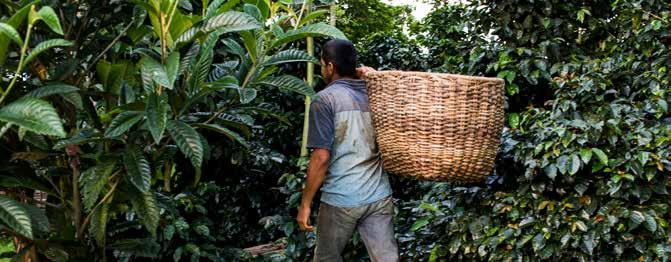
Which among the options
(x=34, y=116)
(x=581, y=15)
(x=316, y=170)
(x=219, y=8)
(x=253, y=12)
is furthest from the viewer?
(x=581, y=15)

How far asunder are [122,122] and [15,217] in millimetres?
423

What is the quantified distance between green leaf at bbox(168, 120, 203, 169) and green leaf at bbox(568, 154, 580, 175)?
1.83 meters

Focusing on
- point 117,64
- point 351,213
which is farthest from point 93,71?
point 351,213

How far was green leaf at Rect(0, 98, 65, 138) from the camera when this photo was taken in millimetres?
1547

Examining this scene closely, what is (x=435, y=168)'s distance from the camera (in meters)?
2.52

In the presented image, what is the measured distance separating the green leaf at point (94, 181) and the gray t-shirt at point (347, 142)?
0.96 m

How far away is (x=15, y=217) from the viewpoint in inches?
65.9

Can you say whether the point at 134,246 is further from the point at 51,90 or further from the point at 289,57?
the point at 289,57

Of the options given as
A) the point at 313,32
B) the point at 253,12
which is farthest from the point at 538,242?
the point at 253,12

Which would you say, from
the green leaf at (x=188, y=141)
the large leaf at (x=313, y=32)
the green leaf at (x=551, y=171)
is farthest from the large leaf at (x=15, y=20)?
the green leaf at (x=551, y=171)

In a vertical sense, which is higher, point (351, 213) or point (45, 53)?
point (45, 53)

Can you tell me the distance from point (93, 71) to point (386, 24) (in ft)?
32.7

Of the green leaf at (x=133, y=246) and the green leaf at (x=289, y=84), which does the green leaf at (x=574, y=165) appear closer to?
the green leaf at (x=289, y=84)

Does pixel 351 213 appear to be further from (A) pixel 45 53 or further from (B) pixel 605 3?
(B) pixel 605 3
